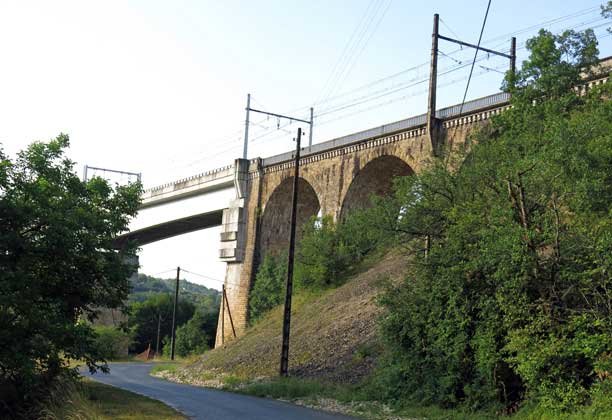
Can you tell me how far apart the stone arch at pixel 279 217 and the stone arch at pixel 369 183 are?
6078 mm

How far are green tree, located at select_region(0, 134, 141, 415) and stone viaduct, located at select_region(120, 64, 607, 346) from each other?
1296 cm

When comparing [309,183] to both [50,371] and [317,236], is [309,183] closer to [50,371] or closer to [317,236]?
[317,236]

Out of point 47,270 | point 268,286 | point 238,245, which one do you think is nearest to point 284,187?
point 238,245

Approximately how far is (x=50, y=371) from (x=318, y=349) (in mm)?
10723

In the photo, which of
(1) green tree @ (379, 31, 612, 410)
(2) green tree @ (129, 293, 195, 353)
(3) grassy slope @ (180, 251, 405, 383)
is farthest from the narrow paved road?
(2) green tree @ (129, 293, 195, 353)

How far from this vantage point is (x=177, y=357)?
57.5 metres

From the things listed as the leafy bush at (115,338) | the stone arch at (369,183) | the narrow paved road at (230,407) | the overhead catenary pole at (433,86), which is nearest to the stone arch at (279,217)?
the stone arch at (369,183)

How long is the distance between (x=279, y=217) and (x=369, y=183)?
341 inches

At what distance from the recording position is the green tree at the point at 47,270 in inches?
583

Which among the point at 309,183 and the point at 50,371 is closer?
the point at 50,371

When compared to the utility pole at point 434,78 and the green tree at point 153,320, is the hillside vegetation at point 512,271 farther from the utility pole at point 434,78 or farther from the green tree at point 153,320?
the green tree at point 153,320

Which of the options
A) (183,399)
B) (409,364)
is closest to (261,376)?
(183,399)

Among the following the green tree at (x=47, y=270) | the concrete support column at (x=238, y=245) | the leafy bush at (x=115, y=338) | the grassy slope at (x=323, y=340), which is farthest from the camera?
the concrete support column at (x=238, y=245)

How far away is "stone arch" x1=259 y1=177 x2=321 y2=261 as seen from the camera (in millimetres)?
42947
